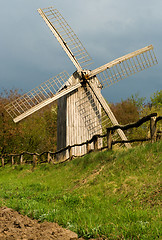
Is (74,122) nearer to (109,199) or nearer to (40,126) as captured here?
(109,199)

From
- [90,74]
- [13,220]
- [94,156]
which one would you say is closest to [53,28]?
[90,74]

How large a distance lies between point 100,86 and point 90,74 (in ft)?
4.09

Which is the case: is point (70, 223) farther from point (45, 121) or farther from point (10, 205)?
point (45, 121)

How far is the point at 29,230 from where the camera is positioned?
480 centimetres

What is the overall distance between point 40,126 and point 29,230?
100 ft

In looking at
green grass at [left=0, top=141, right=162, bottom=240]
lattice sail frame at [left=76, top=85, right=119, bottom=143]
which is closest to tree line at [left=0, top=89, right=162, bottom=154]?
lattice sail frame at [left=76, top=85, right=119, bottom=143]

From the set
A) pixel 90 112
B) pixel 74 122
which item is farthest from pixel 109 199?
pixel 90 112

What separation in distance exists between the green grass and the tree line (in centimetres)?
1866

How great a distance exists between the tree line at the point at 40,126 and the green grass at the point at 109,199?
18658mm

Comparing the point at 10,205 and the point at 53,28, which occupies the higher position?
the point at 53,28

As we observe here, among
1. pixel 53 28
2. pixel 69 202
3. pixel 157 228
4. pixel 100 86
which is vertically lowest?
pixel 157 228

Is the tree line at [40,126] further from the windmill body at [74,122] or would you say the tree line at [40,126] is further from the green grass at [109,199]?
the green grass at [109,199]

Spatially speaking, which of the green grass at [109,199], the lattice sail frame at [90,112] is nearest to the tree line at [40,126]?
the lattice sail frame at [90,112]

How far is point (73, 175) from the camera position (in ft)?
35.6
